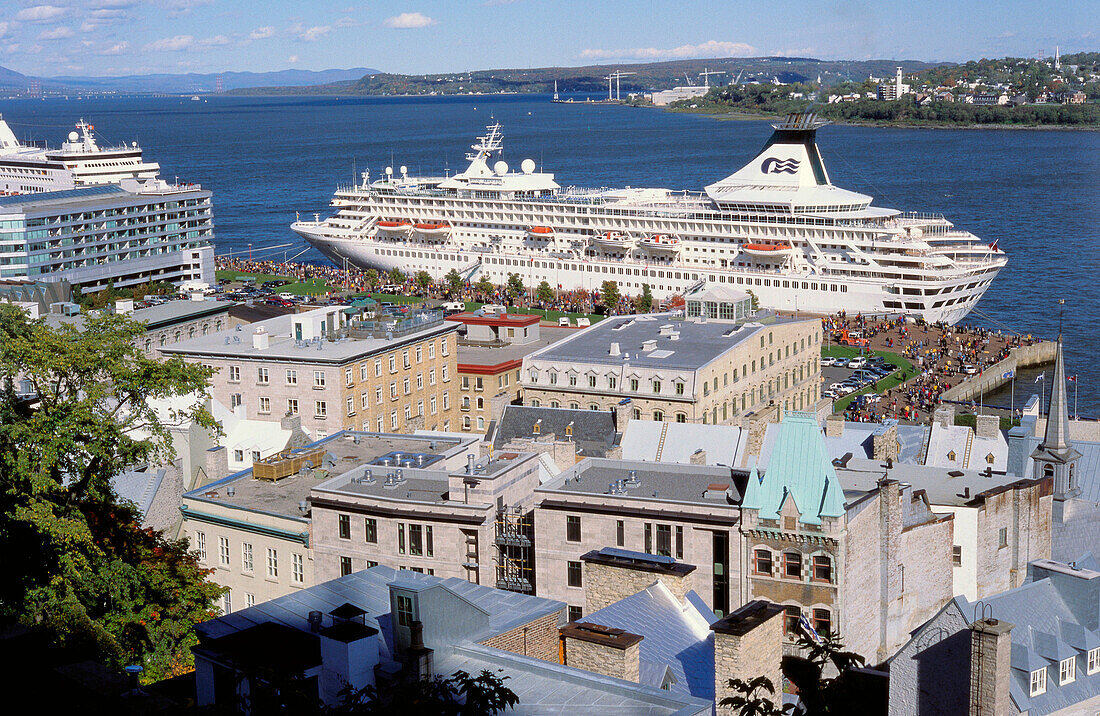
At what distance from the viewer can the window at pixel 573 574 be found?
1124 inches

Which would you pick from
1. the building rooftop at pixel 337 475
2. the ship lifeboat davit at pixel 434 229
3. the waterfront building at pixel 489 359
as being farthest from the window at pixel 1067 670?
the ship lifeboat davit at pixel 434 229

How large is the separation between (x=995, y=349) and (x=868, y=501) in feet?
175

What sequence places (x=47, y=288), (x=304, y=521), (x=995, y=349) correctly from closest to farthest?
(x=304, y=521)
(x=47, y=288)
(x=995, y=349)

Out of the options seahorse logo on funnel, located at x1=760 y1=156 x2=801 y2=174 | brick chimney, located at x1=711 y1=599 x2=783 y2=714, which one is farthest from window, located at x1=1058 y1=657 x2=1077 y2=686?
seahorse logo on funnel, located at x1=760 y1=156 x2=801 y2=174

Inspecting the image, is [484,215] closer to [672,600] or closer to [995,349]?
[995,349]

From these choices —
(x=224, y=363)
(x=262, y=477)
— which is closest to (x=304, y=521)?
(x=262, y=477)

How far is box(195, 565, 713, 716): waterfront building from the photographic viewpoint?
1731 centimetres

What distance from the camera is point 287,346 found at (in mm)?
45594

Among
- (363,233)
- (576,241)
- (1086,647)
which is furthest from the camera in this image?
(363,233)

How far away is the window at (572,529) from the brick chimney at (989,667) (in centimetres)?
1152

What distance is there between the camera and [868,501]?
26172mm

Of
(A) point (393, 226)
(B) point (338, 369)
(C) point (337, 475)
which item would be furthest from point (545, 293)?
(C) point (337, 475)

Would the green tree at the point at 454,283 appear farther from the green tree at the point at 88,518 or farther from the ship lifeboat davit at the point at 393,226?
the green tree at the point at 88,518

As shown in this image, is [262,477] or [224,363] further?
[224,363]
